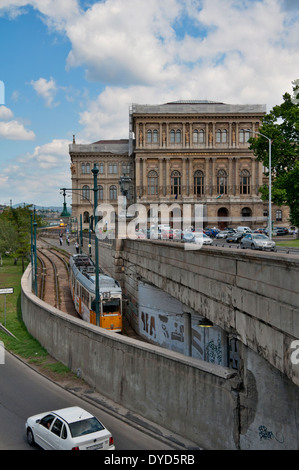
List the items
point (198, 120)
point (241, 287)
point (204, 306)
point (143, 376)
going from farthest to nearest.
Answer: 1. point (198, 120)
2. point (204, 306)
3. point (143, 376)
4. point (241, 287)

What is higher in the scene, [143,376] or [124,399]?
[143,376]

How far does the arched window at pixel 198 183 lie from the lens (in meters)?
93.3

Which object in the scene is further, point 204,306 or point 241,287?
point 204,306

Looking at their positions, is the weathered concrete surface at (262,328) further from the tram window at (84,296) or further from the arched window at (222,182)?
the arched window at (222,182)

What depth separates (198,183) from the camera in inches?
3688

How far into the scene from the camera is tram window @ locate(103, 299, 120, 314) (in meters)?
25.7

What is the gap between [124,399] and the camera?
15.7m

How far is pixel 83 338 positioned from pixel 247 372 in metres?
8.41

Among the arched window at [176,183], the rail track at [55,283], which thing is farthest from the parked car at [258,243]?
the arched window at [176,183]

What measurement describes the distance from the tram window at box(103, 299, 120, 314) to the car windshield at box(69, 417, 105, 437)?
1386cm

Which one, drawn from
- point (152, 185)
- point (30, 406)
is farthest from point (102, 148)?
point (30, 406)

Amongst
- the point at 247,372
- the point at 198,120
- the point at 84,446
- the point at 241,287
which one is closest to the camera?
→ the point at 84,446
